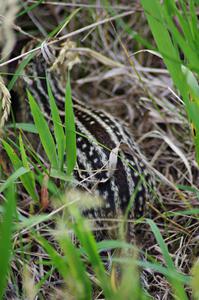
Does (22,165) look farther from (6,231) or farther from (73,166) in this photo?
(6,231)

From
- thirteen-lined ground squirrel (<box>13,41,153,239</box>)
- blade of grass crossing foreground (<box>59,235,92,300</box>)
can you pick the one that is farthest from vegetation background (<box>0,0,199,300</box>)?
thirteen-lined ground squirrel (<box>13,41,153,239</box>)

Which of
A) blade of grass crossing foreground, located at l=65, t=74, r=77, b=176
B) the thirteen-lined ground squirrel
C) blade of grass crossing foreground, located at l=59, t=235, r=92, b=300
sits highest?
blade of grass crossing foreground, located at l=65, t=74, r=77, b=176

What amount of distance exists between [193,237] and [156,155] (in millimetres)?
697

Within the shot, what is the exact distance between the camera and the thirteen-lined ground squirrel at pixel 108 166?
2453 mm

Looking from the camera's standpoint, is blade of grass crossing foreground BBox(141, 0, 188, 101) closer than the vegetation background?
No

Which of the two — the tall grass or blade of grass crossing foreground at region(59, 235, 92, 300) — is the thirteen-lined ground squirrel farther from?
blade of grass crossing foreground at region(59, 235, 92, 300)

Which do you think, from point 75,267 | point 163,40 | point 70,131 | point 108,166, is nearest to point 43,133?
point 70,131

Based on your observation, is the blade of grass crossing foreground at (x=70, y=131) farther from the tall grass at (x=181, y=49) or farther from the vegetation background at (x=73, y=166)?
the tall grass at (x=181, y=49)

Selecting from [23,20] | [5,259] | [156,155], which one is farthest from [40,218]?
[23,20]

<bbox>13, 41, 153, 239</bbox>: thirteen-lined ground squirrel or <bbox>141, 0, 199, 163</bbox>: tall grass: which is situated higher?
<bbox>141, 0, 199, 163</bbox>: tall grass

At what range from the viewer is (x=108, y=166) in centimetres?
243

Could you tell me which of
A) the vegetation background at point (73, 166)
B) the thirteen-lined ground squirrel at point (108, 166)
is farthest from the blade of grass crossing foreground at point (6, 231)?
the thirteen-lined ground squirrel at point (108, 166)

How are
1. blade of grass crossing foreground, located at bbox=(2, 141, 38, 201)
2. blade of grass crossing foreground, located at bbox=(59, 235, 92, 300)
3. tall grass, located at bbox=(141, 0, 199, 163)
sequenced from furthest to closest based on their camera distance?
blade of grass crossing foreground, located at bbox=(2, 141, 38, 201) < tall grass, located at bbox=(141, 0, 199, 163) < blade of grass crossing foreground, located at bbox=(59, 235, 92, 300)

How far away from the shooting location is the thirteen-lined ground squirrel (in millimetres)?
2453
